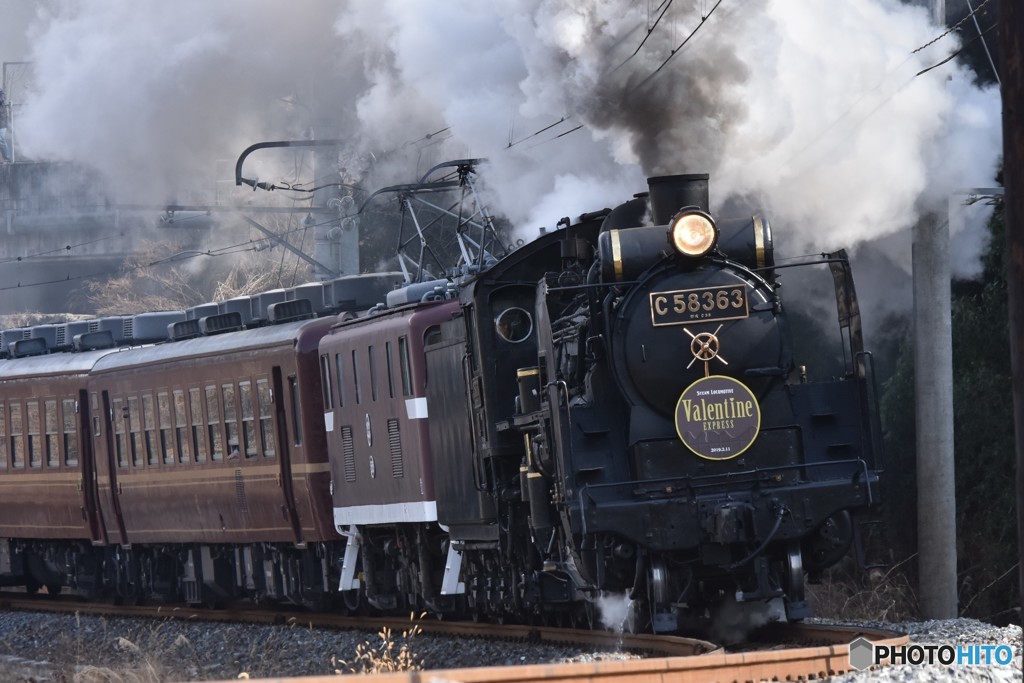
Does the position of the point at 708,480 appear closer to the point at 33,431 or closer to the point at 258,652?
the point at 258,652

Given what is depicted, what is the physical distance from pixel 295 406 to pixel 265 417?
24.5 inches

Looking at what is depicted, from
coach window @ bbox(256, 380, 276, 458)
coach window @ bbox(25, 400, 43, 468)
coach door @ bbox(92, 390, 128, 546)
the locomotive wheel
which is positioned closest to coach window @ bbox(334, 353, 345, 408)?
coach window @ bbox(256, 380, 276, 458)

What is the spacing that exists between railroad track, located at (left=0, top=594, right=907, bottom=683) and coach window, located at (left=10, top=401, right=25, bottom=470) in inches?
280

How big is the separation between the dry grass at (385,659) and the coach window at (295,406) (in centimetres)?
299

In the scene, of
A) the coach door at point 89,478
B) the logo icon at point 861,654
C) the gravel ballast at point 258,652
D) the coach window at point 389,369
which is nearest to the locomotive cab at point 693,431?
the gravel ballast at point 258,652

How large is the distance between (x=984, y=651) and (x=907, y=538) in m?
9.02

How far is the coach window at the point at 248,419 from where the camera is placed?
17.5m

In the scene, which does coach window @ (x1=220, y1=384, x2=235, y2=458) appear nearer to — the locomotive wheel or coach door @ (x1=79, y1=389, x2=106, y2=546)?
the locomotive wheel

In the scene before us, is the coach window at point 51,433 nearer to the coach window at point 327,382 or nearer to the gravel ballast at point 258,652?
the gravel ballast at point 258,652

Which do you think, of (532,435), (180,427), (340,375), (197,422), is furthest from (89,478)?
(532,435)

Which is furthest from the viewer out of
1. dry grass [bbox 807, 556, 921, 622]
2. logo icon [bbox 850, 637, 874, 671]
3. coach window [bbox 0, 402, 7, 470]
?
coach window [bbox 0, 402, 7, 470]

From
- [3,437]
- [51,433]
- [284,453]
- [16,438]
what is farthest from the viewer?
[3,437]

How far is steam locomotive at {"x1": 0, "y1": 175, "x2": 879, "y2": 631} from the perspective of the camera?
10.2m

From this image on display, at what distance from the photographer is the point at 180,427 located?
18.9 m
